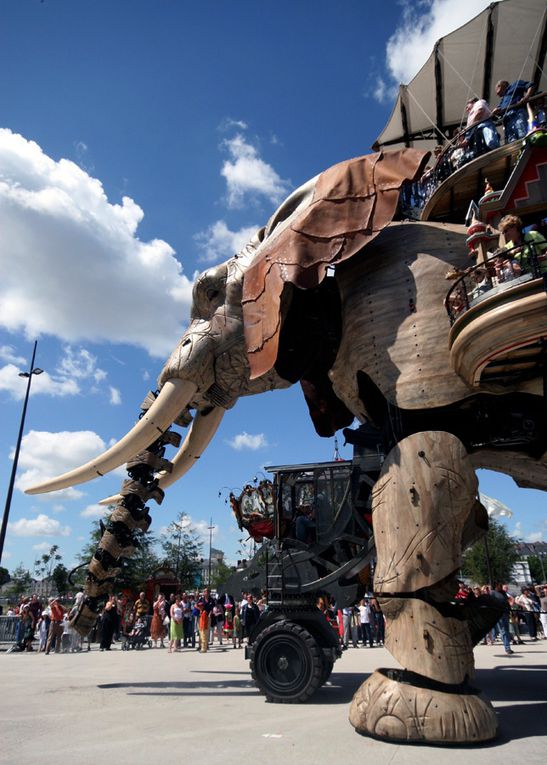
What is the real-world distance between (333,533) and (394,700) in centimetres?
286

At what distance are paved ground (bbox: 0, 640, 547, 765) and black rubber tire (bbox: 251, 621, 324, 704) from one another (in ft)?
0.61

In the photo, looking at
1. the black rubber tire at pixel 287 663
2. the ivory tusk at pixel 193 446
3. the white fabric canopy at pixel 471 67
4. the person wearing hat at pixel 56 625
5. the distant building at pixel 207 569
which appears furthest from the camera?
the distant building at pixel 207 569

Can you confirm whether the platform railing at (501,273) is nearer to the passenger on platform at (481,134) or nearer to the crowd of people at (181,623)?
the passenger on platform at (481,134)

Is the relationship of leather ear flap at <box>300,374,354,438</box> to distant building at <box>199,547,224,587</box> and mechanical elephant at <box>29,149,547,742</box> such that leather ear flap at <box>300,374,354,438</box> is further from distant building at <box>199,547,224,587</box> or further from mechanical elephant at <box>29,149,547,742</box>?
distant building at <box>199,547,224,587</box>

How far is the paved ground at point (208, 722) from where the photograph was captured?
336 cm

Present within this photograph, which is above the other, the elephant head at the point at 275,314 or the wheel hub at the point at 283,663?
the elephant head at the point at 275,314

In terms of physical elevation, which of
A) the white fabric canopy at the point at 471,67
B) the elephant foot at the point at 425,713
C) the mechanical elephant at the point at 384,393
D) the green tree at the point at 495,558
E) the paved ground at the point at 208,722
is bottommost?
the paved ground at the point at 208,722

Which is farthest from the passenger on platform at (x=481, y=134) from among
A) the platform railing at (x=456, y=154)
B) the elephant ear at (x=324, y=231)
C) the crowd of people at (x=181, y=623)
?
the crowd of people at (x=181, y=623)

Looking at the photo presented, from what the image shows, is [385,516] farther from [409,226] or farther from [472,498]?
[409,226]

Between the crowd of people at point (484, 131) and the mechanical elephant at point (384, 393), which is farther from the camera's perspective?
the crowd of people at point (484, 131)

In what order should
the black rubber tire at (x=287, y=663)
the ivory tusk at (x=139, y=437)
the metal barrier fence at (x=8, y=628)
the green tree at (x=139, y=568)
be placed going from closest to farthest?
the black rubber tire at (x=287, y=663) < the ivory tusk at (x=139, y=437) < the metal barrier fence at (x=8, y=628) < the green tree at (x=139, y=568)

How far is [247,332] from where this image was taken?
512 centimetres

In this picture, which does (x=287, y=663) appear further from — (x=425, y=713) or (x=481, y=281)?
(x=481, y=281)

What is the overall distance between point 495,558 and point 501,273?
143ft
